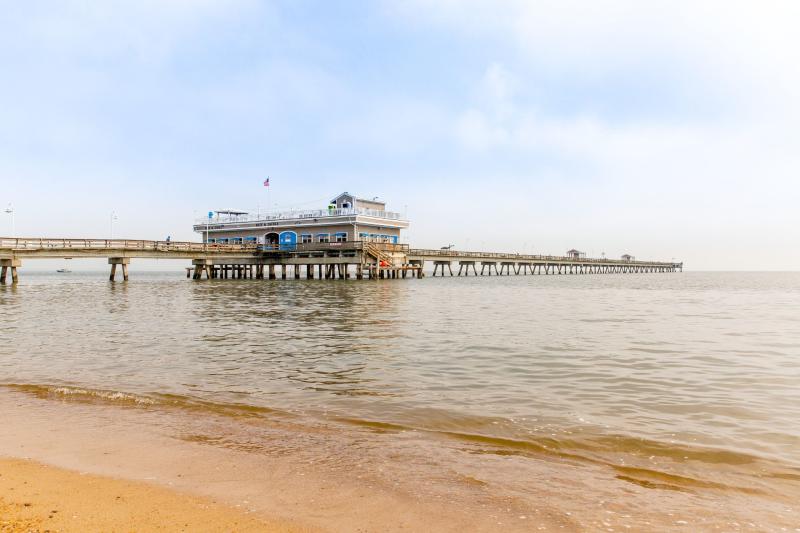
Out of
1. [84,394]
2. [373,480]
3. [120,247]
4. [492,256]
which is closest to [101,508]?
[373,480]

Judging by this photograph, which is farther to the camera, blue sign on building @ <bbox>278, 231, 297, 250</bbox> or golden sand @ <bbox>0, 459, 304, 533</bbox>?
blue sign on building @ <bbox>278, 231, 297, 250</bbox>

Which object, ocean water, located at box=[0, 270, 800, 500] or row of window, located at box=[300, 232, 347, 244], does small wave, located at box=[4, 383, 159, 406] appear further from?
row of window, located at box=[300, 232, 347, 244]

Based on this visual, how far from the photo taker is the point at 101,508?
14.8 feet

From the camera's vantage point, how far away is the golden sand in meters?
4.16

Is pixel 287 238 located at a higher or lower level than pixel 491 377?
Answer: higher

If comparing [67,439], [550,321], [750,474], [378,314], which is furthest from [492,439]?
[378,314]

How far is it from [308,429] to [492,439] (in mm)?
2666

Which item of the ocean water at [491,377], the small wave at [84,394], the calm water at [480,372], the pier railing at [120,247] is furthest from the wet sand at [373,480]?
the pier railing at [120,247]

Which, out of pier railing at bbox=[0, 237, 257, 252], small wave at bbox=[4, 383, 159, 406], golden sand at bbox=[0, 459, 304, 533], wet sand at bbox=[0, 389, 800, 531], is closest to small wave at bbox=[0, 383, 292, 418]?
small wave at bbox=[4, 383, 159, 406]

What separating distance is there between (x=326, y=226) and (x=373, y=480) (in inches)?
2417

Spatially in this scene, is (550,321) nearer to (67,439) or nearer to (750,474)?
(750,474)

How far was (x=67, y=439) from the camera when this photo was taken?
260 inches

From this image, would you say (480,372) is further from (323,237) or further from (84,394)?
(323,237)

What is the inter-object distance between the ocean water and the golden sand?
3.16 metres
